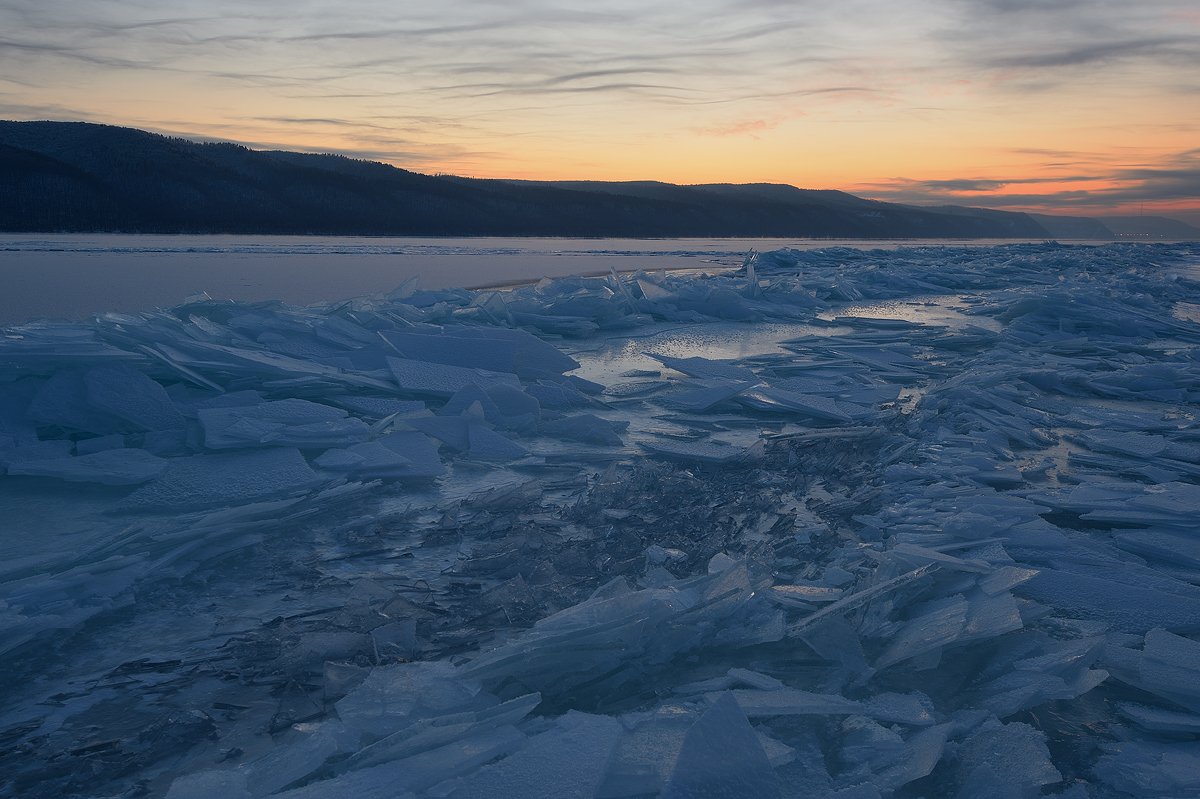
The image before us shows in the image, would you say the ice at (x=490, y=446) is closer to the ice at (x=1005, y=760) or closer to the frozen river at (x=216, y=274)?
the ice at (x=1005, y=760)

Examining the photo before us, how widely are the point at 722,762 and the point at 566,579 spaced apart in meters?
0.82

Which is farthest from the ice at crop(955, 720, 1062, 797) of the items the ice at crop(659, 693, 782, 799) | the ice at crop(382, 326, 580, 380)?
the ice at crop(382, 326, 580, 380)

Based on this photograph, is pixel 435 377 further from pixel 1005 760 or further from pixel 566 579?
pixel 1005 760

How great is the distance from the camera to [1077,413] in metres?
3.69

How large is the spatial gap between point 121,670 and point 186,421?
1.66m

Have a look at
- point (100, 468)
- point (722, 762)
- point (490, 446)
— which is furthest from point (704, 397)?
point (722, 762)

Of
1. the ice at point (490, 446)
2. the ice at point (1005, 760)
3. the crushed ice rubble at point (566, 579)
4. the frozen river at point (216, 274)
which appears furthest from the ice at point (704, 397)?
the frozen river at point (216, 274)

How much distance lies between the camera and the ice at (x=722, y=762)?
1.09m

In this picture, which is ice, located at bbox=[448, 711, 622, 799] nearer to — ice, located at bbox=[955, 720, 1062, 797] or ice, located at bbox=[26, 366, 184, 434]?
ice, located at bbox=[955, 720, 1062, 797]

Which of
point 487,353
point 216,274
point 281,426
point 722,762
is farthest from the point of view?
point 216,274

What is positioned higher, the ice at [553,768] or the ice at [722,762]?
the ice at [722,762]

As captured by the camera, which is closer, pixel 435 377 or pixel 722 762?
pixel 722 762

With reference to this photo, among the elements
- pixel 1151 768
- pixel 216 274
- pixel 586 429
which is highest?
pixel 216 274

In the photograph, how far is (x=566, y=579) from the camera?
74.8 inches
